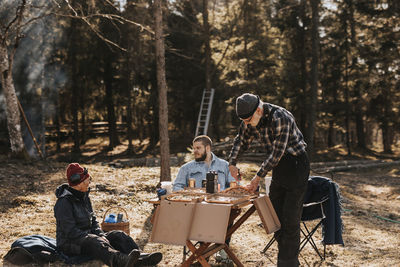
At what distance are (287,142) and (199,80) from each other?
62.4ft

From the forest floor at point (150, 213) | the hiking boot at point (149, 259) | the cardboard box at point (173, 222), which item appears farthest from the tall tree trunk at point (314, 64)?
the cardboard box at point (173, 222)

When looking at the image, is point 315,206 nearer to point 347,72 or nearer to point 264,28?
point 264,28

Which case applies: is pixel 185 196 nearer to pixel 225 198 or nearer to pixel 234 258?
pixel 225 198

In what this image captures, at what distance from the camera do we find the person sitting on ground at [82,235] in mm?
4184

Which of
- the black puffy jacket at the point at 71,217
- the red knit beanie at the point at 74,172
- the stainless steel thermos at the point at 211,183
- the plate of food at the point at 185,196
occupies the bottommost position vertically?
the black puffy jacket at the point at 71,217

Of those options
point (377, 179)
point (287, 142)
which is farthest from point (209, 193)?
point (377, 179)

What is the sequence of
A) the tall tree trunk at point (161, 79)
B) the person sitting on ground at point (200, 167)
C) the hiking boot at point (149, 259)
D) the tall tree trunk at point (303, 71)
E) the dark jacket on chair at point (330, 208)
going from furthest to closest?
the tall tree trunk at point (303, 71) < the tall tree trunk at point (161, 79) < the person sitting on ground at point (200, 167) < the dark jacket on chair at point (330, 208) < the hiking boot at point (149, 259)

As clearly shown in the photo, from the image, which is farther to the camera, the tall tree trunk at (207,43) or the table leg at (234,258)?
the tall tree trunk at (207,43)

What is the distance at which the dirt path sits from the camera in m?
5.27

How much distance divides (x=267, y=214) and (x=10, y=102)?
9176 mm

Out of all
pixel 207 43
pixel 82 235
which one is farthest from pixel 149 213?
pixel 207 43

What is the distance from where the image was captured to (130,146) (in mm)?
21156

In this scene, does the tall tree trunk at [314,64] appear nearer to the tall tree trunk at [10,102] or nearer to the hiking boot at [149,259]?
the tall tree trunk at [10,102]

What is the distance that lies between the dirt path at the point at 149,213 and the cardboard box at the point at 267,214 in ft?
3.81
